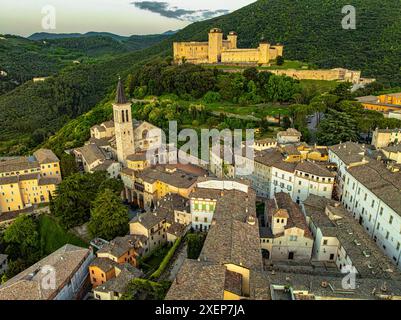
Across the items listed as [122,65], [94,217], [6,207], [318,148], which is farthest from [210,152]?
[122,65]

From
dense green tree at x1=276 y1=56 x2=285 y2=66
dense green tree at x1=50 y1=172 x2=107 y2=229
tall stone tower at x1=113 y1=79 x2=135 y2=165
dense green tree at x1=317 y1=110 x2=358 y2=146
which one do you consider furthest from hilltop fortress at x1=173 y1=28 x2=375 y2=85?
dense green tree at x1=50 y1=172 x2=107 y2=229

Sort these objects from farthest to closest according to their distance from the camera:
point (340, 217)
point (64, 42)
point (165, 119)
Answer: point (64, 42)
point (165, 119)
point (340, 217)

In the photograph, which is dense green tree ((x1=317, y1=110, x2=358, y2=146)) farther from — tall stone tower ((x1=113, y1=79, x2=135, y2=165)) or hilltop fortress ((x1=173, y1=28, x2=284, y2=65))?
hilltop fortress ((x1=173, y1=28, x2=284, y2=65))

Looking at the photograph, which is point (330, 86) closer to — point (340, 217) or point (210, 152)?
point (210, 152)

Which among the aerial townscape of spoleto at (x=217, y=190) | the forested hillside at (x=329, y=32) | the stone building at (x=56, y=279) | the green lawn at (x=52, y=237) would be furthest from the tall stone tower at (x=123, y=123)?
the forested hillside at (x=329, y=32)

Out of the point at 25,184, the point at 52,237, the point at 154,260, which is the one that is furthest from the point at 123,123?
the point at 154,260

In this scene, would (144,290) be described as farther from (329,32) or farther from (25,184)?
(329,32)
